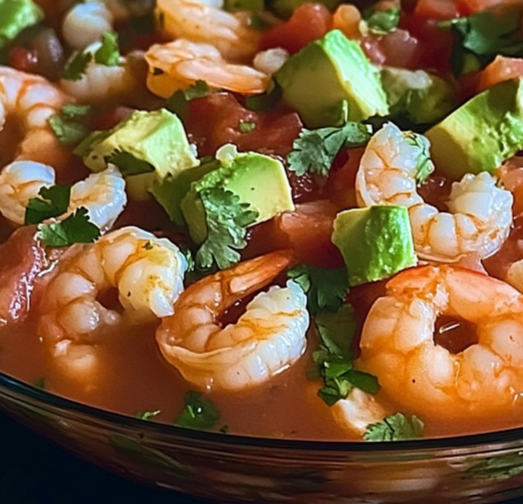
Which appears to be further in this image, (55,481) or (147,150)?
(147,150)

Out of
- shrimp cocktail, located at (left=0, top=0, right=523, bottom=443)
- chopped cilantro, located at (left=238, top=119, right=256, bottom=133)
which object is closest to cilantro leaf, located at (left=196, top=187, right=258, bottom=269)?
shrimp cocktail, located at (left=0, top=0, right=523, bottom=443)

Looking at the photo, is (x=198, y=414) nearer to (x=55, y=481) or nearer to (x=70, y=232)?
(x=55, y=481)

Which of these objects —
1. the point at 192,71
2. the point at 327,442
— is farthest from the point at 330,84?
the point at 327,442

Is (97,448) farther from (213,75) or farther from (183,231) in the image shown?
(213,75)

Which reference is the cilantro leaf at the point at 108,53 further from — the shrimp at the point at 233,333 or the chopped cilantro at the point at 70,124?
the shrimp at the point at 233,333

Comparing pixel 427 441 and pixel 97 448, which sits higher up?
pixel 427 441

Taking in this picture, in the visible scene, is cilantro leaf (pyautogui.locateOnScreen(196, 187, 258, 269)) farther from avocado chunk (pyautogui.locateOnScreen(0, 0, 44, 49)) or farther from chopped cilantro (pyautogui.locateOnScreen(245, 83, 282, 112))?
avocado chunk (pyautogui.locateOnScreen(0, 0, 44, 49))

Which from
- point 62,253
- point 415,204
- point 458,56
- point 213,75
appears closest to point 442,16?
point 458,56

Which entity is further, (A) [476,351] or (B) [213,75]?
(B) [213,75]
